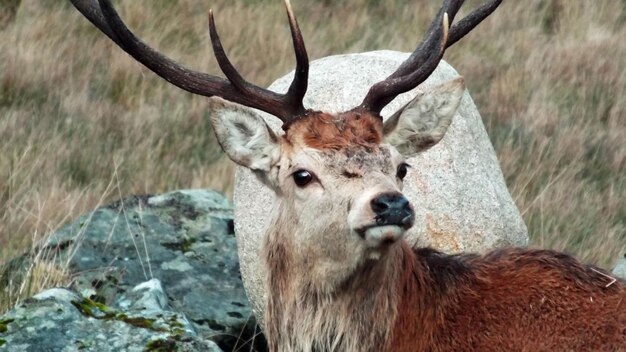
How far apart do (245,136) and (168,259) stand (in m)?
2.29

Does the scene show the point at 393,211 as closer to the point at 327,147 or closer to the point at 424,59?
the point at 327,147

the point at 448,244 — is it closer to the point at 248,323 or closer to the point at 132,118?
the point at 248,323

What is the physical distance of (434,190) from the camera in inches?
287

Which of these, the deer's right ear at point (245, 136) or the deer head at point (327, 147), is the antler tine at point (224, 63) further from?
the deer's right ear at point (245, 136)

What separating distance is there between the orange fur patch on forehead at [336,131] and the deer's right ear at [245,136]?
0.10 m

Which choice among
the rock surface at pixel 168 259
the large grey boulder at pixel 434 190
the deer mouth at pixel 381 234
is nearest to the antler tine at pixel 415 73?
the deer mouth at pixel 381 234

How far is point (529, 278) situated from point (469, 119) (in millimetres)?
1819

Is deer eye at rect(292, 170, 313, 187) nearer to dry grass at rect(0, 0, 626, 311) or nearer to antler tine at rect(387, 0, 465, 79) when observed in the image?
antler tine at rect(387, 0, 465, 79)

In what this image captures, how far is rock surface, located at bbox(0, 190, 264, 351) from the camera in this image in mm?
7547

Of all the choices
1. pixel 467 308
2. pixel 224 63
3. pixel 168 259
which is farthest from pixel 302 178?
pixel 168 259

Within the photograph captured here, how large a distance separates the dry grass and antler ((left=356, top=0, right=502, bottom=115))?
256 centimetres

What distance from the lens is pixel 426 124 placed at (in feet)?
19.9

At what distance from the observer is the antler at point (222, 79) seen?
586 cm

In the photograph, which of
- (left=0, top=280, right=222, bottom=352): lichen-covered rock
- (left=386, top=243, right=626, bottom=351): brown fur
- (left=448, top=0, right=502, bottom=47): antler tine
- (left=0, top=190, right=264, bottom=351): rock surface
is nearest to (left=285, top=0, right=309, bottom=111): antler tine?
(left=386, top=243, right=626, bottom=351): brown fur
